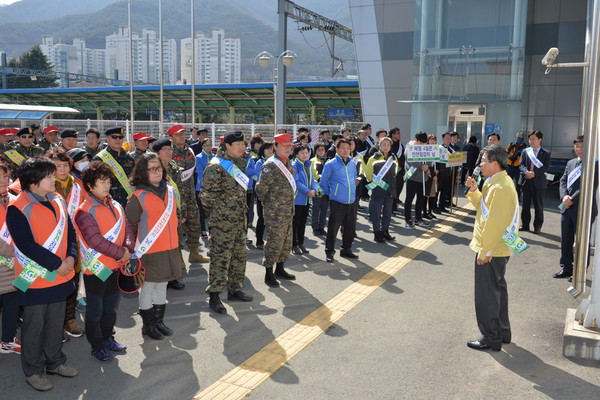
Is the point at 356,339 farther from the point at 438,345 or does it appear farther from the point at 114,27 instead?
the point at 114,27

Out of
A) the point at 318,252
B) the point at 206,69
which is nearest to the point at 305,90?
the point at 318,252

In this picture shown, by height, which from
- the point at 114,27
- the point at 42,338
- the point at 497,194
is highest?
the point at 114,27

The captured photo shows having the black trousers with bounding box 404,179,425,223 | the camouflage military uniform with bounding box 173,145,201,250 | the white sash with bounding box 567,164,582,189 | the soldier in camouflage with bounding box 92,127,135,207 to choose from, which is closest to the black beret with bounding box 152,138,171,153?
the soldier in camouflage with bounding box 92,127,135,207

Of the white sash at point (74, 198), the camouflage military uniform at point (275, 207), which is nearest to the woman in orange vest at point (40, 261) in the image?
the white sash at point (74, 198)

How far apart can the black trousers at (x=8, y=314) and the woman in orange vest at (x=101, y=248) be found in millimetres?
762

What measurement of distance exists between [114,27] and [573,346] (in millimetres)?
216813

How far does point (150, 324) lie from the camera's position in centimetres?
506

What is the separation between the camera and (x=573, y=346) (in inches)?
187

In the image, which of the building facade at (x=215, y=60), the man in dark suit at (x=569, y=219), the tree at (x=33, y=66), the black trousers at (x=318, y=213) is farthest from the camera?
the building facade at (x=215, y=60)

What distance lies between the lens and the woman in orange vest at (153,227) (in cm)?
482

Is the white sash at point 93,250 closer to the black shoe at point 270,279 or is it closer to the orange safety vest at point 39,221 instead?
the orange safety vest at point 39,221

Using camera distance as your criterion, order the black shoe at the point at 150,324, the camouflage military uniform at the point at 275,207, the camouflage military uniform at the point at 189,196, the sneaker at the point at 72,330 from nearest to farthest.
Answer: the black shoe at the point at 150,324, the sneaker at the point at 72,330, the camouflage military uniform at the point at 275,207, the camouflage military uniform at the point at 189,196

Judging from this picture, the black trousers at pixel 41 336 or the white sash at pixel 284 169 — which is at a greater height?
the white sash at pixel 284 169

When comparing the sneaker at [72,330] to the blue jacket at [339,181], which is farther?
the blue jacket at [339,181]
